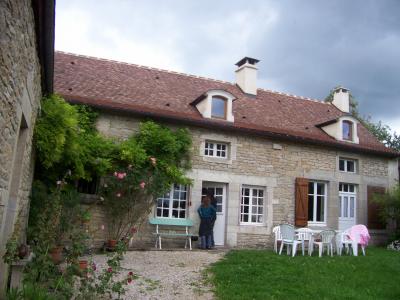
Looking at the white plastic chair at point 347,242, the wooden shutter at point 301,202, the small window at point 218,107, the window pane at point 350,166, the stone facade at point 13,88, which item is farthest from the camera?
the window pane at point 350,166

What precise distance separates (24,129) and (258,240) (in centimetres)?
856

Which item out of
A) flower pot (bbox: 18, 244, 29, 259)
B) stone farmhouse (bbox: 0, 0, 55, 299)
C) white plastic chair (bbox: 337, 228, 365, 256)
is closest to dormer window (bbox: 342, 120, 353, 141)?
white plastic chair (bbox: 337, 228, 365, 256)

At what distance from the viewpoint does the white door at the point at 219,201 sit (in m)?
12.5

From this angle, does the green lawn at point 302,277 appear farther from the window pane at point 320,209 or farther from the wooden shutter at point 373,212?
the wooden shutter at point 373,212

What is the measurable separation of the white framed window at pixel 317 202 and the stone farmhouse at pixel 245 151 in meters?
0.03

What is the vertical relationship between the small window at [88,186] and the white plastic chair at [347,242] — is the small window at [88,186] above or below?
above

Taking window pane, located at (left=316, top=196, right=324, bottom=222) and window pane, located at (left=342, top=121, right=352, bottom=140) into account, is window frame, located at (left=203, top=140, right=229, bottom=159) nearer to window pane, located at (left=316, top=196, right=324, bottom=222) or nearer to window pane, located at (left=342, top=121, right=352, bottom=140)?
window pane, located at (left=316, top=196, right=324, bottom=222)

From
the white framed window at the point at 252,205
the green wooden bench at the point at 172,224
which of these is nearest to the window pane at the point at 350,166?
the white framed window at the point at 252,205

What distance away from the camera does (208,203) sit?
38.6ft

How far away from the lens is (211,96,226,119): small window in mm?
12859

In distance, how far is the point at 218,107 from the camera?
1297cm

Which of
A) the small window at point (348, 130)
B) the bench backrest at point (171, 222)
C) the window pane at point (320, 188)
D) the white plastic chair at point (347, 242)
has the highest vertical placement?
the small window at point (348, 130)

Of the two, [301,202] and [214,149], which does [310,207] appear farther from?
[214,149]

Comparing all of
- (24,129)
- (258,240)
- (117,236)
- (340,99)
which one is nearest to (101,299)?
(24,129)
